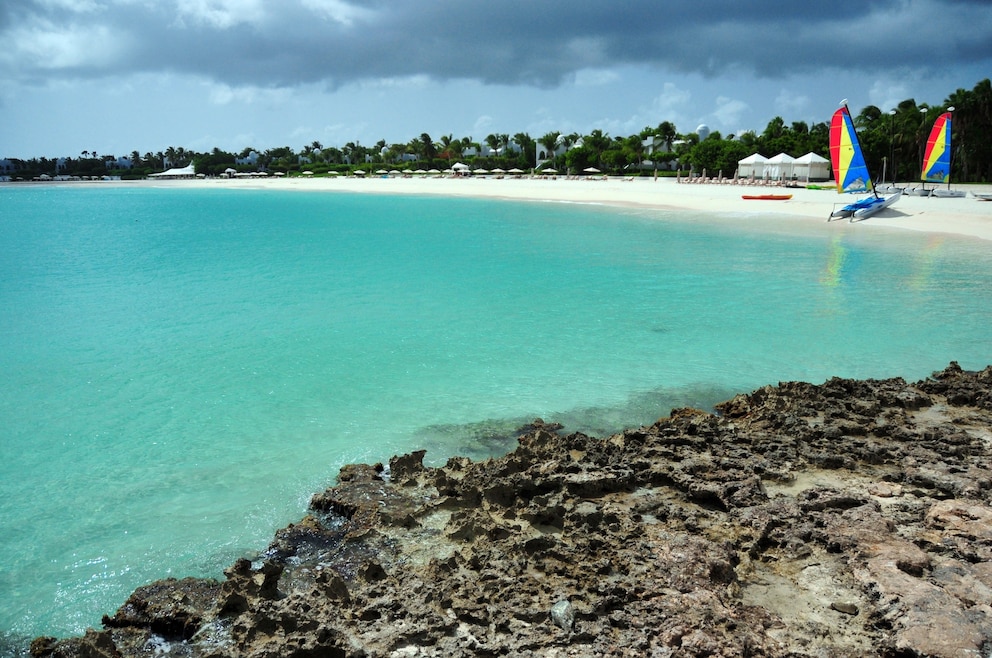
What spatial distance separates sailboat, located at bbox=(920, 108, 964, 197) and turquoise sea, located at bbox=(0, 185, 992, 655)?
33.4ft

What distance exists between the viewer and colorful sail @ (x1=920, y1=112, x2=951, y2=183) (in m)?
33.5

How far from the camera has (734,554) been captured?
5.15 m

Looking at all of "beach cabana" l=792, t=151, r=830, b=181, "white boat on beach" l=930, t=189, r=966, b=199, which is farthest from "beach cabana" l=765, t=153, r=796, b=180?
"white boat on beach" l=930, t=189, r=966, b=199

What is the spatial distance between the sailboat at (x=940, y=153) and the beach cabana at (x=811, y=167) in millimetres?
12328

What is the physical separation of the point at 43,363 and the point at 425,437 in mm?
7866

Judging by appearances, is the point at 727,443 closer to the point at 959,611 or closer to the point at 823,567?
the point at 823,567

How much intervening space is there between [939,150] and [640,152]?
4117 centimetres

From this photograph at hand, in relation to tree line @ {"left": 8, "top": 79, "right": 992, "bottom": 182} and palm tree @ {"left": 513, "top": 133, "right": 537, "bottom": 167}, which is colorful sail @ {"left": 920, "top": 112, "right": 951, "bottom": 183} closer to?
tree line @ {"left": 8, "top": 79, "right": 992, "bottom": 182}

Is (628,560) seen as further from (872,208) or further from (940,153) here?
(940,153)

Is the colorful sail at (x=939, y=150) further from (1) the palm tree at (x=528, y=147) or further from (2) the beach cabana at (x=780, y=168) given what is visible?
(1) the palm tree at (x=528, y=147)

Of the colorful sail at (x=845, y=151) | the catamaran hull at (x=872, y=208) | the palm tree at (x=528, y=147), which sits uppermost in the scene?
the palm tree at (x=528, y=147)

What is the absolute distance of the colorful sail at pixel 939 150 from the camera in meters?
33.5

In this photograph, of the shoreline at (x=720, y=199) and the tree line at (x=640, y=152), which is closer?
the shoreline at (x=720, y=199)

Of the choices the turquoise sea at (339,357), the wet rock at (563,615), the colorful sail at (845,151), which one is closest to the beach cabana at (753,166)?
the colorful sail at (845,151)
